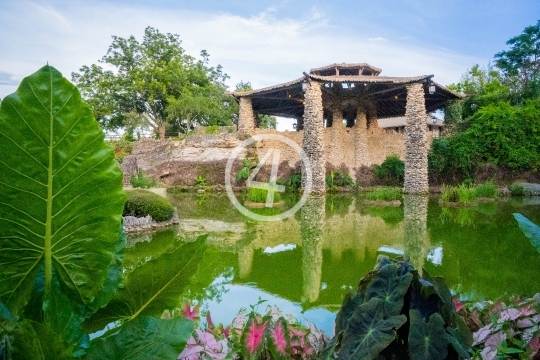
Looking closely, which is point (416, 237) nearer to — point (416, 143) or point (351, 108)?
point (416, 143)

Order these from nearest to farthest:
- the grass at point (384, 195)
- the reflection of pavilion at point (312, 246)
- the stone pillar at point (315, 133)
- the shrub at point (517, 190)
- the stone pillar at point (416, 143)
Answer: the reflection of pavilion at point (312, 246)
the grass at point (384, 195)
the shrub at point (517, 190)
the stone pillar at point (416, 143)
the stone pillar at point (315, 133)

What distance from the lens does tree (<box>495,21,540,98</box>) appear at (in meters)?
17.1

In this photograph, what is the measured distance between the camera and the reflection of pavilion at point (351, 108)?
46.0 ft

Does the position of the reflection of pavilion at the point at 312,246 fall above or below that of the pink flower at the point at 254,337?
below

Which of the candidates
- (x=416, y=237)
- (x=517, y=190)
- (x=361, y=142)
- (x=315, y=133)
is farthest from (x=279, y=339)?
(x=361, y=142)

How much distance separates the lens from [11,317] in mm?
487

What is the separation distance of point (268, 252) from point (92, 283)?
4.14 metres

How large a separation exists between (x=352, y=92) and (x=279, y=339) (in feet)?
55.0

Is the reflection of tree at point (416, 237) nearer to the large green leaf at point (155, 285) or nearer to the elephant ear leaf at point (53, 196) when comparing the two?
the large green leaf at point (155, 285)

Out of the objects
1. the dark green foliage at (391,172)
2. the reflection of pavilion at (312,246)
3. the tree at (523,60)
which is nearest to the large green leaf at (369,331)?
the reflection of pavilion at (312,246)

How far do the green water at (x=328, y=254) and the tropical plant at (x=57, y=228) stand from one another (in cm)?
83

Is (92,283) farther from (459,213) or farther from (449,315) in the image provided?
(459,213)

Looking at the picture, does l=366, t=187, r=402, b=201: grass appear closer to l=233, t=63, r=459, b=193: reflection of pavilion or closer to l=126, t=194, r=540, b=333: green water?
l=126, t=194, r=540, b=333: green water

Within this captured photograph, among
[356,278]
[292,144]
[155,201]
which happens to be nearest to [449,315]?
[356,278]
